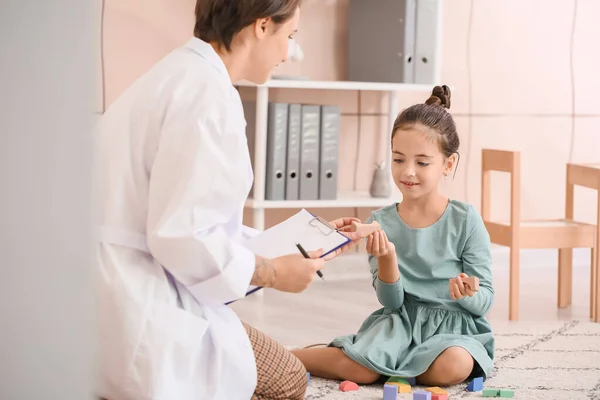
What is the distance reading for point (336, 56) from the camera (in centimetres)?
355

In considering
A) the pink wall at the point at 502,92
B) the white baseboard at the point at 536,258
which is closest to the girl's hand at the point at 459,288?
the pink wall at the point at 502,92

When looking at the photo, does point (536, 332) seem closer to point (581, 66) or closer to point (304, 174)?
point (304, 174)

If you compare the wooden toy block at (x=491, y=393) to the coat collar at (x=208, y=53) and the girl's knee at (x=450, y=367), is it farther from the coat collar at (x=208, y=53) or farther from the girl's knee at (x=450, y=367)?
the coat collar at (x=208, y=53)

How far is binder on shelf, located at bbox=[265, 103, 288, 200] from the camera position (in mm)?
3154

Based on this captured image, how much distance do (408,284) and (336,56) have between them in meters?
1.65

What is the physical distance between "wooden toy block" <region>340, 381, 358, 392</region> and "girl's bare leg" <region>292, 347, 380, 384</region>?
1.3 inches

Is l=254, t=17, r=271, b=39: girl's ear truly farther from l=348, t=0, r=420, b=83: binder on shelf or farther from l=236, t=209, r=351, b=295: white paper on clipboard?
l=348, t=0, r=420, b=83: binder on shelf

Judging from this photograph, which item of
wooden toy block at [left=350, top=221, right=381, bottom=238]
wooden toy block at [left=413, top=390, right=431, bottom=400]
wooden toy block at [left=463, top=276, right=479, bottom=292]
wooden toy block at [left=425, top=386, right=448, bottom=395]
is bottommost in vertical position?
wooden toy block at [left=425, top=386, right=448, bottom=395]

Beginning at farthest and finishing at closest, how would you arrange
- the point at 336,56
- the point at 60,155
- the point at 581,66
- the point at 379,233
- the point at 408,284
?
the point at 581,66 < the point at 336,56 < the point at 408,284 < the point at 379,233 < the point at 60,155

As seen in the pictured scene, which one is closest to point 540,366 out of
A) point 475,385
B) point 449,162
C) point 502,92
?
point 475,385

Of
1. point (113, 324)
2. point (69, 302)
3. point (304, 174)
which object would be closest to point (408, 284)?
point (113, 324)

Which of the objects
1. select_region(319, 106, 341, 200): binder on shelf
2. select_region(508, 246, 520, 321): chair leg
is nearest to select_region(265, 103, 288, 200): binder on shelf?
select_region(319, 106, 341, 200): binder on shelf

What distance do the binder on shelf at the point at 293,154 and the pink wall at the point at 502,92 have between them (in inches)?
11.6

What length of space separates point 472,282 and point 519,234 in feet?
3.40
